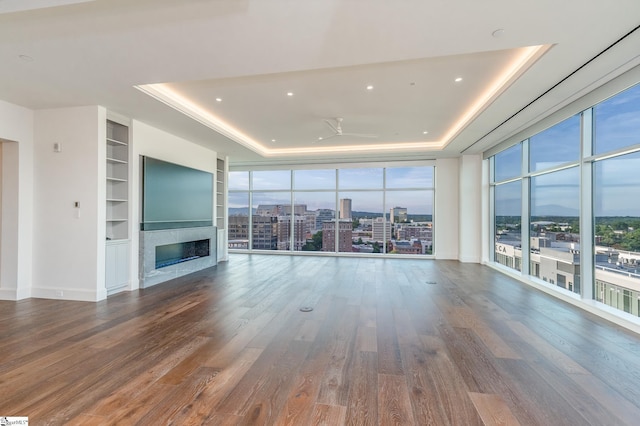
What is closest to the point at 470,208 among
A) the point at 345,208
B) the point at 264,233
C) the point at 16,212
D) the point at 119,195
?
the point at 345,208

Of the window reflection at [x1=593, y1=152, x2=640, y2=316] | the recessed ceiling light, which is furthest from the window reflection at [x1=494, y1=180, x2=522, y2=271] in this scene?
the recessed ceiling light

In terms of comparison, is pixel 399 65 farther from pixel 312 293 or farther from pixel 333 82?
pixel 312 293

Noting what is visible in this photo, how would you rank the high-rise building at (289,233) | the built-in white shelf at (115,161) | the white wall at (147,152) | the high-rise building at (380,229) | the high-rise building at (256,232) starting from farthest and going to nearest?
the high-rise building at (256,232) → the high-rise building at (289,233) → the high-rise building at (380,229) → the white wall at (147,152) → the built-in white shelf at (115,161)

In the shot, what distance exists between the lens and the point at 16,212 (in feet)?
14.4

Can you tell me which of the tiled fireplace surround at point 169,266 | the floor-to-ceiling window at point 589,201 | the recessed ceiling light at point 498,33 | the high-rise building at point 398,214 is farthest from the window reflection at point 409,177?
the recessed ceiling light at point 498,33

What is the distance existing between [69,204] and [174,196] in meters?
1.69

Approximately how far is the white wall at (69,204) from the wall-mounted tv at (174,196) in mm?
778

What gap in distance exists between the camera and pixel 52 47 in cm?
283

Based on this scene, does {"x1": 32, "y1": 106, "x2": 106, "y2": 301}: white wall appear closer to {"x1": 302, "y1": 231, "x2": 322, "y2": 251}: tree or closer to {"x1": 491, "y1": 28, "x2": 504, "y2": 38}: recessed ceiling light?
{"x1": 491, "y1": 28, "x2": 504, "y2": 38}: recessed ceiling light

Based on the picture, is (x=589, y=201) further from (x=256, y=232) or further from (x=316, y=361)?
(x=256, y=232)

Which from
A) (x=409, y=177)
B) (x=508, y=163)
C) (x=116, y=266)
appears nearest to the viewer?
(x=116, y=266)

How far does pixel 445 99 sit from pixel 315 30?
2.85 metres

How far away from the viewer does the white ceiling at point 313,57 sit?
7.70 feet

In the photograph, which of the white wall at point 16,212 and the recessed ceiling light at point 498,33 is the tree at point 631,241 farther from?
the white wall at point 16,212
